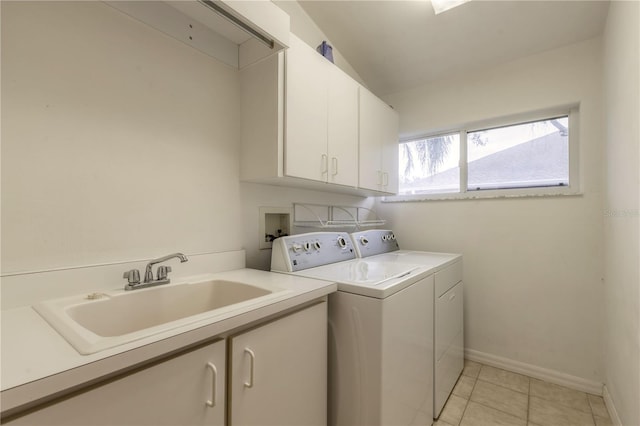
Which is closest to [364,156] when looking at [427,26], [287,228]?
[287,228]

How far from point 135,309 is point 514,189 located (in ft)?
8.57

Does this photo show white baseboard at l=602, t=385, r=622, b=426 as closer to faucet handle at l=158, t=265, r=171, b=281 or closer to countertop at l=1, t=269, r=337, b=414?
countertop at l=1, t=269, r=337, b=414

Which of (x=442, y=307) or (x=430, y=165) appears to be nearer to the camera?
(x=442, y=307)

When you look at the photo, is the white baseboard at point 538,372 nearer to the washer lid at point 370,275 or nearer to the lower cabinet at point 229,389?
the washer lid at point 370,275

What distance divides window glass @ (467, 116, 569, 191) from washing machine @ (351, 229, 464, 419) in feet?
2.55

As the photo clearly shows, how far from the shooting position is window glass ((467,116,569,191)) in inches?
85.5

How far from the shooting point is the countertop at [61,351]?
1.75ft

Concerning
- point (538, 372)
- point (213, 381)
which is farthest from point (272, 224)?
point (538, 372)

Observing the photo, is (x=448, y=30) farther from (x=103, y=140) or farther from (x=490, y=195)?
(x=103, y=140)

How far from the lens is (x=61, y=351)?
2.12ft

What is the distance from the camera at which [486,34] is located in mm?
2061

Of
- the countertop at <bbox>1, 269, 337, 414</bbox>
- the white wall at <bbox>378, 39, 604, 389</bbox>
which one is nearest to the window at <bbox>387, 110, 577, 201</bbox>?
the white wall at <bbox>378, 39, 604, 389</bbox>

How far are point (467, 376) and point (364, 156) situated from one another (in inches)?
71.9

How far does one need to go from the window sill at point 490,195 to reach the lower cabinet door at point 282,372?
1748mm
